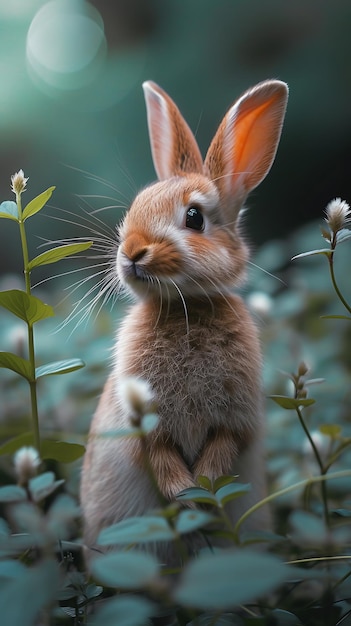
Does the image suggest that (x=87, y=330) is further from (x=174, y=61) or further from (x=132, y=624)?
(x=132, y=624)

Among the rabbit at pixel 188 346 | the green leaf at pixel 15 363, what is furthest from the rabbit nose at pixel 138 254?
the green leaf at pixel 15 363

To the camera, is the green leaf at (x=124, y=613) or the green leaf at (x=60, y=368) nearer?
the green leaf at (x=124, y=613)

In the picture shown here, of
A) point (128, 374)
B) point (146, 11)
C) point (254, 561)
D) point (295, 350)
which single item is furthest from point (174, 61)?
point (254, 561)

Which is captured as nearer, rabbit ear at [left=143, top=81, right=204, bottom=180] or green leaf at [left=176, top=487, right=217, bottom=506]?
green leaf at [left=176, top=487, right=217, bottom=506]

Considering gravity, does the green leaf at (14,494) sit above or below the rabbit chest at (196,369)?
below

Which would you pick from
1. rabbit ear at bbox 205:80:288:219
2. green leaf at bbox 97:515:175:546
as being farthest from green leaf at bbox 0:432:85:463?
rabbit ear at bbox 205:80:288:219

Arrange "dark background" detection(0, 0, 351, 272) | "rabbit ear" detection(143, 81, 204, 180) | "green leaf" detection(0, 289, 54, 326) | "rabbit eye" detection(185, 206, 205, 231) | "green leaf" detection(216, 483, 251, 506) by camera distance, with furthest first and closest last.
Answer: "dark background" detection(0, 0, 351, 272)
"rabbit ear" detection(143, 81, 204, 180)
"rabbit eye" detection(185, 206, 205, 231)
"green leaf" detection(0, 289, 54, 326)
"green leaf" detection(216, 483, 251, 506)

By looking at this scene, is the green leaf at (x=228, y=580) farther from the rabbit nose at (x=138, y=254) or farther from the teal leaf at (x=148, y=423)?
the rabbit nose at (x=138, y=254)

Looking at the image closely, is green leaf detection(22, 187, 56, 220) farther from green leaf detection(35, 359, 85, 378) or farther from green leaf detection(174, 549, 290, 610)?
green leaf detection(174, 549, 290, 610)
